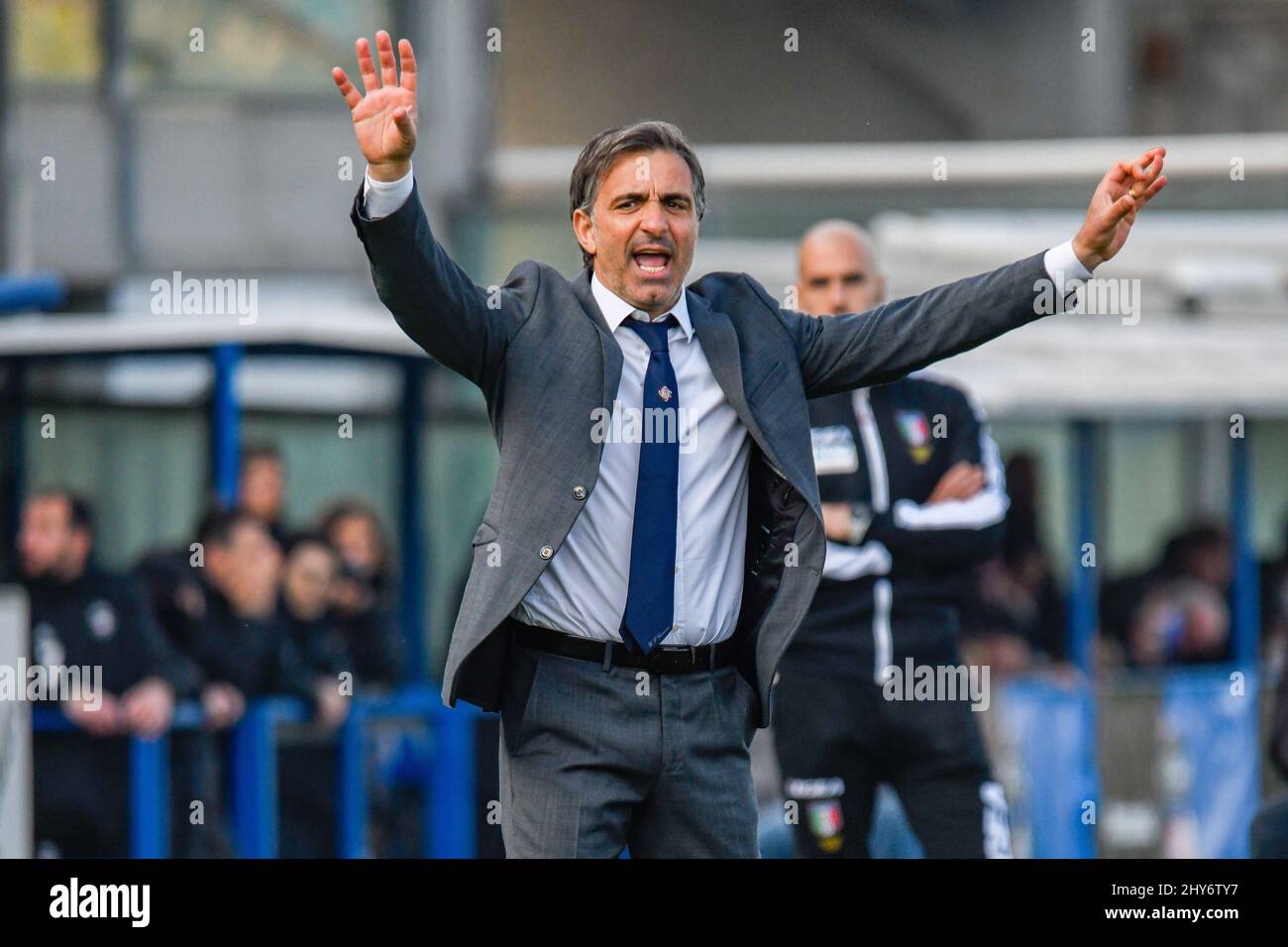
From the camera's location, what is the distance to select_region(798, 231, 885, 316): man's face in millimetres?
7145

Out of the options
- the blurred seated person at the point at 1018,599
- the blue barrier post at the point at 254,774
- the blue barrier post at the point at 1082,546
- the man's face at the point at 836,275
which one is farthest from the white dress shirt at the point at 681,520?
the blue barrier post at the point at 1082,546

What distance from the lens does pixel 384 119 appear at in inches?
179

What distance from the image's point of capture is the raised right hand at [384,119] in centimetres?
452

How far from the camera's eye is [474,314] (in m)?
4.75

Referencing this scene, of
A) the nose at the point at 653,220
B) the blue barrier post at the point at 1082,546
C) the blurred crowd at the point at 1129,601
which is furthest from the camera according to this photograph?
the blurred crowd at the point at 1129,601

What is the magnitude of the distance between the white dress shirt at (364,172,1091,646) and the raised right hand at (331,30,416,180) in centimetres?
67

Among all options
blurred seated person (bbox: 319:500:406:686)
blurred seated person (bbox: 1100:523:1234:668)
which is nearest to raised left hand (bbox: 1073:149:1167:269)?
blurred seated person (bbox: 319:500:406:686)

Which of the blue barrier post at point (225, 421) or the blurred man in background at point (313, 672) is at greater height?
the blue barrier post at point (225, 421)

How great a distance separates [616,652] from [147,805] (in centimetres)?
477

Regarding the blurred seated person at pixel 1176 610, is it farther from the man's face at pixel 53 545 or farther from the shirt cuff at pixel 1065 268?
the shirt cuff at pixel 1065 268

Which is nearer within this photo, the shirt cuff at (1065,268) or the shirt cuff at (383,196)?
the shirt cuff at (383,196)

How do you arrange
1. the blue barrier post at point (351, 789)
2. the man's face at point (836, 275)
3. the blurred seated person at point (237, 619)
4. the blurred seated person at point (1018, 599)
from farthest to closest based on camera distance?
the blurred seated person at point (1018, 599)
the blue barrier post at point (351, 789)
the blurred seated person at point (237, 619)
the man's face at point (836, 275)

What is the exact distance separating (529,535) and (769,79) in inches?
609

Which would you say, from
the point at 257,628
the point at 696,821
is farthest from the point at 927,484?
the point at 257,628
